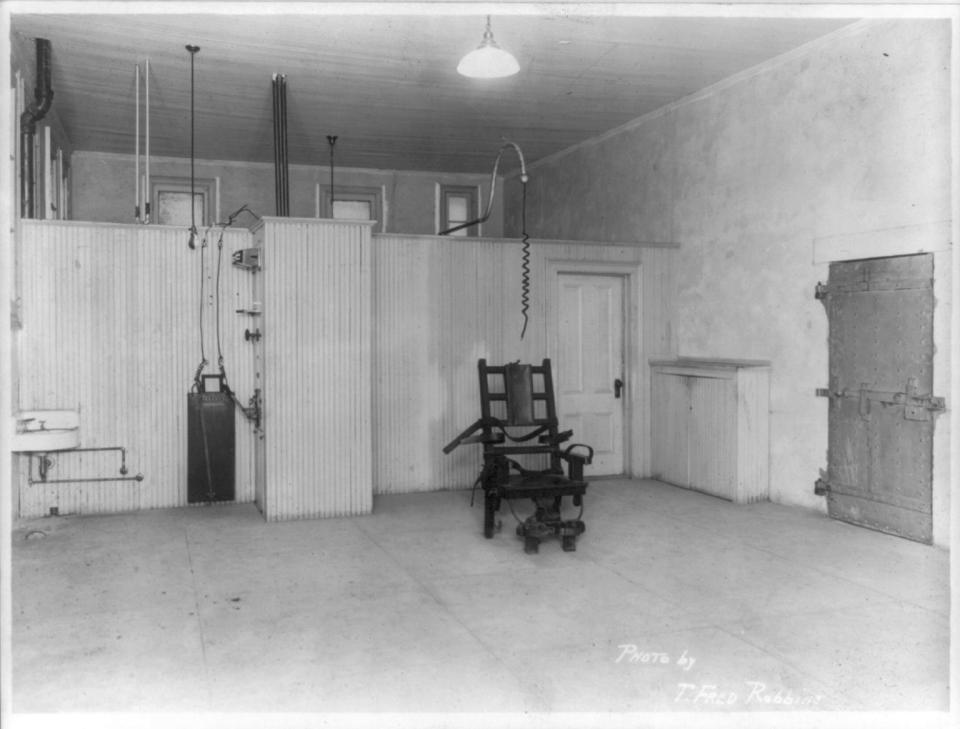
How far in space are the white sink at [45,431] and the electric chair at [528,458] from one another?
271 cm

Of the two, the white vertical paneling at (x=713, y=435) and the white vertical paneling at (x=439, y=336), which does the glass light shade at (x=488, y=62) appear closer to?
the white vertical paneling at (x=439, y=336)

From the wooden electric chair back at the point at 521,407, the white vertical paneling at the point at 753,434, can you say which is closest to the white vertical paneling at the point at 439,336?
the wooden electric chair back at the point at 521,407

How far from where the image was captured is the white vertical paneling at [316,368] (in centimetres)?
597

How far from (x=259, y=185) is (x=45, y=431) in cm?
604

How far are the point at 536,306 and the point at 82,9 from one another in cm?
500

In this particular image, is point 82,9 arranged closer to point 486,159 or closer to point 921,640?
point 921,640

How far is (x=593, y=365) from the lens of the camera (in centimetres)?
770

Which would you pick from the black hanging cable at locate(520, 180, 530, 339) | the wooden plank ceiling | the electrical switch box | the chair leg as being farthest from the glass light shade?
the electrical switch box

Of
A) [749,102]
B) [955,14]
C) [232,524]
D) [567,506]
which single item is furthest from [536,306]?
[955,14]

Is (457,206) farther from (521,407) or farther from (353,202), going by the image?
(521,407)

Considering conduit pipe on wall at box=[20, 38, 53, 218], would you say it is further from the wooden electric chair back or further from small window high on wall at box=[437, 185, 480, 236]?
small window high on wall at box=[437, 185, 480, 236]

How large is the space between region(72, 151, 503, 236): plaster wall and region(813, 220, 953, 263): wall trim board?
669 centimetres

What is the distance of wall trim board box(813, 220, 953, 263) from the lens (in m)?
5.19

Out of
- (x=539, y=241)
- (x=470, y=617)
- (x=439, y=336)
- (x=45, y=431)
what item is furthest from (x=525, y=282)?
(x=45, y=431)
